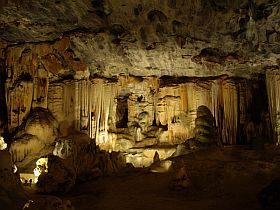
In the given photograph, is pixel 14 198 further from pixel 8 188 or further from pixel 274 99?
pixel 274 99

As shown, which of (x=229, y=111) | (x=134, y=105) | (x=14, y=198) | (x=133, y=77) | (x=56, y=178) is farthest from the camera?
(x=134, y=105)

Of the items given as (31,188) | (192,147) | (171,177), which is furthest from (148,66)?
(31,188)

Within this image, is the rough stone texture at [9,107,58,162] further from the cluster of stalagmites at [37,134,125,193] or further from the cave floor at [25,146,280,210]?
the cave floor at [25,146,280,210]

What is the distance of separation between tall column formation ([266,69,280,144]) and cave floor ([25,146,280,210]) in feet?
10.1

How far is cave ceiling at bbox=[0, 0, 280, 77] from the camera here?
367 inches

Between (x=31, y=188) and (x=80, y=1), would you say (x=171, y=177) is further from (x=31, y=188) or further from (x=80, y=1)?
(x=80, y=1)

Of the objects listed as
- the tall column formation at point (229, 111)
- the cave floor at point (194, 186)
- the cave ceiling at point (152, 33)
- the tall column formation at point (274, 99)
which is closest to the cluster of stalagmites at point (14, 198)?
the cave floor at point (194, 186)

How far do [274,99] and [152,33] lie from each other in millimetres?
6732

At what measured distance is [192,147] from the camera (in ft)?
40.8

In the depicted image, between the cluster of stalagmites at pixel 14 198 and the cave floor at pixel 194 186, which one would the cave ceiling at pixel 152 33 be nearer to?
the cave floor at pixel 194 186

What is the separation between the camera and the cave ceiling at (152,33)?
9328mm

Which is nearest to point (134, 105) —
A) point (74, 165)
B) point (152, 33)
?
point (152, 33)

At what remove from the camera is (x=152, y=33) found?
11.1 metres

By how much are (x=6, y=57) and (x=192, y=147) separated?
8.96m
